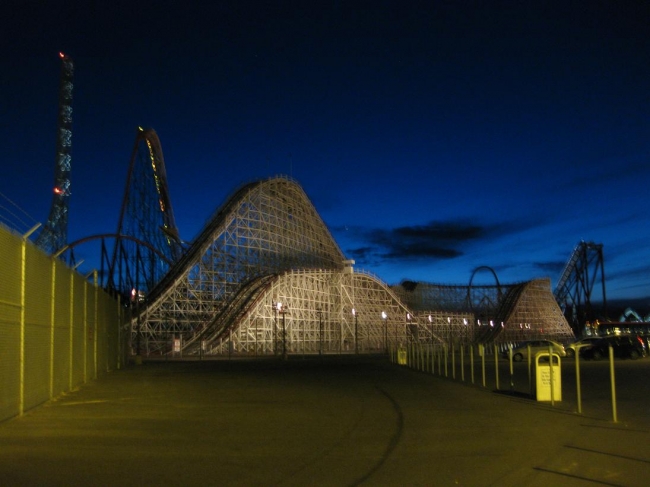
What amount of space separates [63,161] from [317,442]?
67561mm

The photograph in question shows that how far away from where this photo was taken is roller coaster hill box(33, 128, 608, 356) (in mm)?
45188

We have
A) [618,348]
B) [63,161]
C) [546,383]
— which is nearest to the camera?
[546,383]

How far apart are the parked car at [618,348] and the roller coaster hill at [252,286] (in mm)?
16850

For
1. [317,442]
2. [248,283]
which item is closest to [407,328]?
[248,283]

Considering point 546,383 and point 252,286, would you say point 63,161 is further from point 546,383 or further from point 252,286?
point 546,383

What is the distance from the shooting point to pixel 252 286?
156ft

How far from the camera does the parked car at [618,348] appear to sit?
1363 inches

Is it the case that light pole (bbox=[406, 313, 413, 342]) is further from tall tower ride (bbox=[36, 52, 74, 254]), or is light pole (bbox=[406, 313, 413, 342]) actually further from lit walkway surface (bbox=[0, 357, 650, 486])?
lit walkway surface (bbox=[0, 357, 650, 486])

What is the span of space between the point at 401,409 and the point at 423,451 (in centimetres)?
464

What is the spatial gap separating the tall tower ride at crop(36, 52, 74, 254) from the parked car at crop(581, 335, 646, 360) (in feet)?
161

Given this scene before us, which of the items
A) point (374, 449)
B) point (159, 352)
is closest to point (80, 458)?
point (374, 449)

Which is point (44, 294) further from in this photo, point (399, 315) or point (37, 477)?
point (399, 315)

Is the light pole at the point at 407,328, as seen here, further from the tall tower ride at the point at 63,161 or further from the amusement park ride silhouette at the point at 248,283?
the tall tower ride at the point at 63,161

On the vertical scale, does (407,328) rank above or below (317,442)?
below
